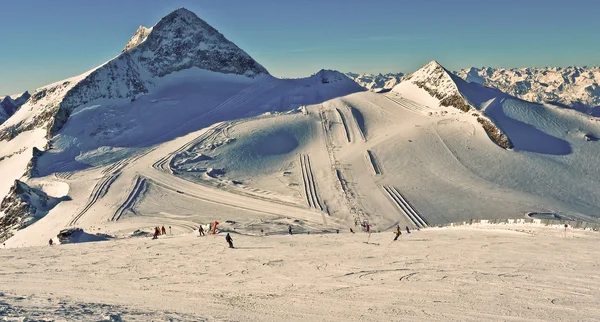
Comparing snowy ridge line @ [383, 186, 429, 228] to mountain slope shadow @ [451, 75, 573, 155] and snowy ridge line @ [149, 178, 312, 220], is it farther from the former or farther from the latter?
mountain slope shadow @ [451, 75, 573, 155]

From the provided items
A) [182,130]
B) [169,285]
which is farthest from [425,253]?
[182,130]

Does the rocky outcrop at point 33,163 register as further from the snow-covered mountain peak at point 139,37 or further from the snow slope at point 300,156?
the snow-covered mountain peak at point 139,37

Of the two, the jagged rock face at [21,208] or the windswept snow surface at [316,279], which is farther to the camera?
the jagged rock face at [21,208]

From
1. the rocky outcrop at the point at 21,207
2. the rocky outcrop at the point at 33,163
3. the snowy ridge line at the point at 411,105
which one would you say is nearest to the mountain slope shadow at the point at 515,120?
the snowy ridge line at the point at 411,105

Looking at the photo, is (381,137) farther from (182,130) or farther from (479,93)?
(182,130)

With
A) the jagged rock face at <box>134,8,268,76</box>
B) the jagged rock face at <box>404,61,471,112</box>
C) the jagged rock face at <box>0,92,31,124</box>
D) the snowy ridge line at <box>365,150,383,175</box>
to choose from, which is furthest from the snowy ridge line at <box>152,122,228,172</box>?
the jagged rock face at <box>0,92,31,124</box>

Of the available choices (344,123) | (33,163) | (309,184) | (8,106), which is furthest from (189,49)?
(8,106)
